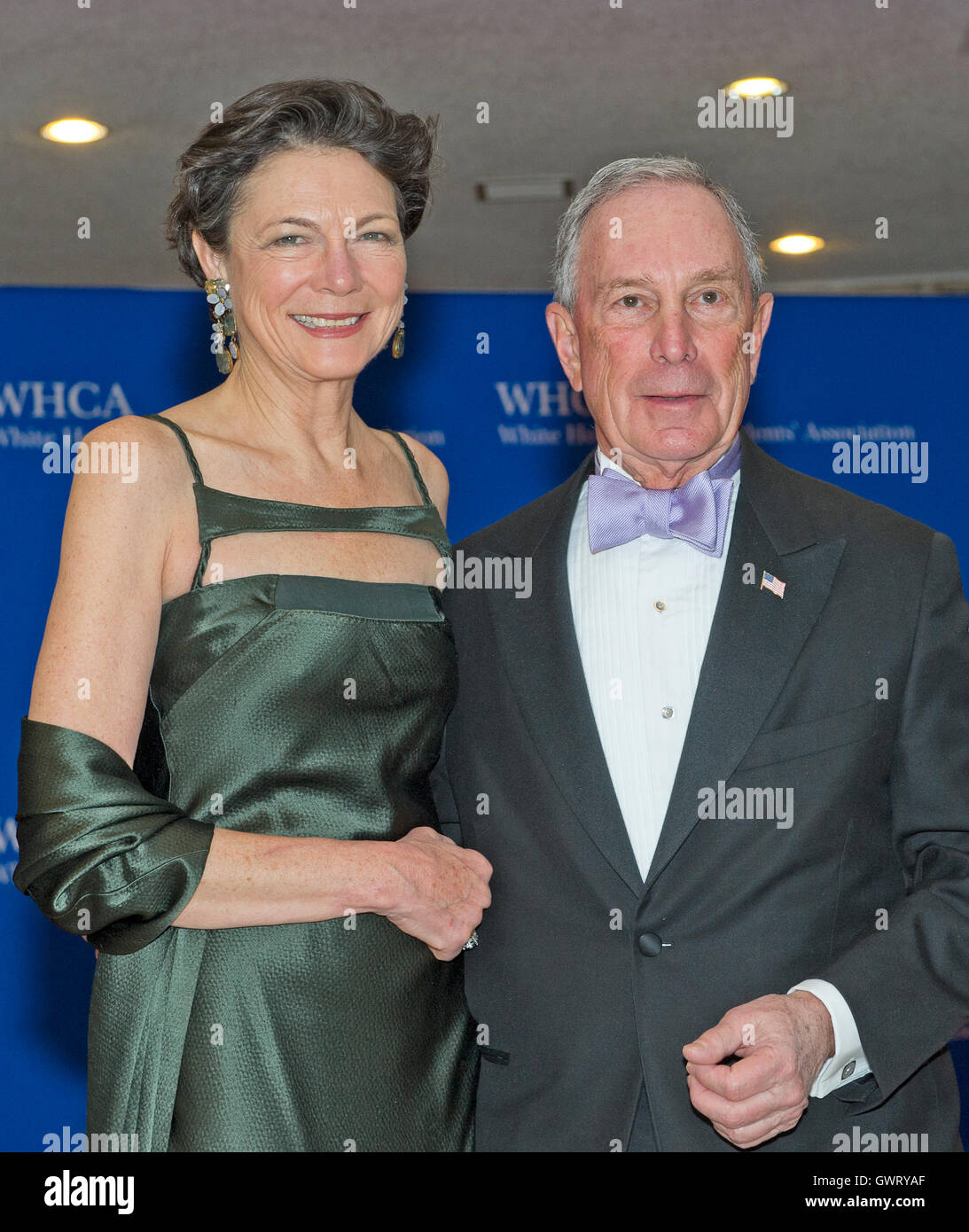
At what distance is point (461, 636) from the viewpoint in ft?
7.66

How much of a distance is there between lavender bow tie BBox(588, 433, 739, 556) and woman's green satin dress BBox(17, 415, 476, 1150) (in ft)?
1.39

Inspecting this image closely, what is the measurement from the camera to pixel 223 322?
2338 millimetres

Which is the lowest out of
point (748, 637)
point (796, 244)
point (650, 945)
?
point (650, 945)

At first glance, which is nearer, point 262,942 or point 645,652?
point 262,942

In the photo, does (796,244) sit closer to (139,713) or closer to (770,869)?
(770,869)

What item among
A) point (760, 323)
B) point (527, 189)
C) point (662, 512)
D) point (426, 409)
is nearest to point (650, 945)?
point (662, 512)

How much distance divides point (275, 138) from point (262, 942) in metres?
1.21

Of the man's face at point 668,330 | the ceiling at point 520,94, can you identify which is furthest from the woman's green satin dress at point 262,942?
the ceiling at point 520,94

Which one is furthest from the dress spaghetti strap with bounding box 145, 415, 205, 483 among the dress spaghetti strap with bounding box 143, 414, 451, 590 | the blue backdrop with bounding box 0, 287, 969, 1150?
the blue backdrop with bounding box 0, 287, 969, 1150

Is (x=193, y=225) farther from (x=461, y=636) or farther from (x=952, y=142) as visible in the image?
(x=952, y=142)

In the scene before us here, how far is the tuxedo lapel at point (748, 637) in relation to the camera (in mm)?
2016

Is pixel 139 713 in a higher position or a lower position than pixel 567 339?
lower

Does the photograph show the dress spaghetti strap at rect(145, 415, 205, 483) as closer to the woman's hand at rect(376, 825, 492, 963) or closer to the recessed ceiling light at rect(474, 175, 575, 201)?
the woman's hand at rect(376, 825, 492, 963)

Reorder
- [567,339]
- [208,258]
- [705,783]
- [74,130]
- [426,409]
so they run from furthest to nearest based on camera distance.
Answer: [426,409], [74,130], [567,339], [208,258], [705,783]
